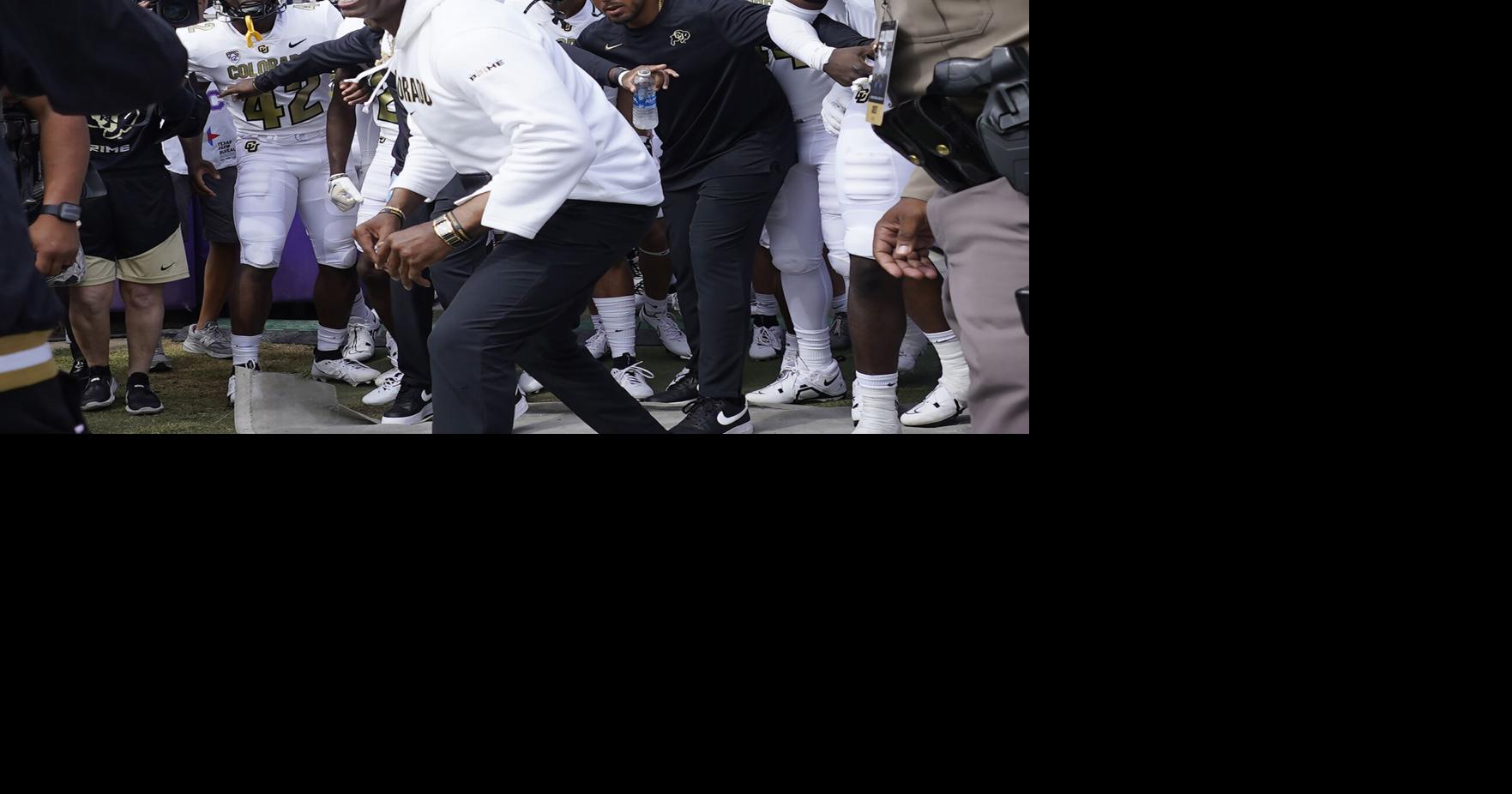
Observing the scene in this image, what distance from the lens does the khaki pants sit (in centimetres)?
157

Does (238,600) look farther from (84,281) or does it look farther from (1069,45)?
(84,281)

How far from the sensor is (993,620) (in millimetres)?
1679

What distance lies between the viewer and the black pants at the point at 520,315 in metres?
2.16

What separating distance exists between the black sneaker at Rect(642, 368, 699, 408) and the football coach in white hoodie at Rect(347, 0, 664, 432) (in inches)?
35.5

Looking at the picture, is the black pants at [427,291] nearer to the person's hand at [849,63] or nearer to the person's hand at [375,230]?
the person's hand at [375,230]

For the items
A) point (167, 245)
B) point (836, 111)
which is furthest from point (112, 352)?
point (836, 111)

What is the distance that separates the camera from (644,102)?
2918 mm

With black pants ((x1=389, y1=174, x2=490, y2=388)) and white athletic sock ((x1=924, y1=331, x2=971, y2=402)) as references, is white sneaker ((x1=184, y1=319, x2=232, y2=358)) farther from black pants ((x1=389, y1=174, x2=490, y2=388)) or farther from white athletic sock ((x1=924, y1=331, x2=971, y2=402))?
white athletic sock ((x1=924, y1=331, x2=971, y2=402))

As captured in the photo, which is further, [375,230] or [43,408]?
[375,230]

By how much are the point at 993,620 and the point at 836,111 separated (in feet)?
4.96

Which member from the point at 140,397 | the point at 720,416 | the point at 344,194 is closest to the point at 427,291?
the point at 344,194

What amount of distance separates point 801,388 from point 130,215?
1.73 m

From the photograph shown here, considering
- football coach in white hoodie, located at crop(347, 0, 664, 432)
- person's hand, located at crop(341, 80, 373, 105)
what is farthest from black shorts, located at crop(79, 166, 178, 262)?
football coach in white hoodie, located at crop(347, 0, 664, 432)

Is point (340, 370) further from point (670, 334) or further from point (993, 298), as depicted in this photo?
point (993, 298)
